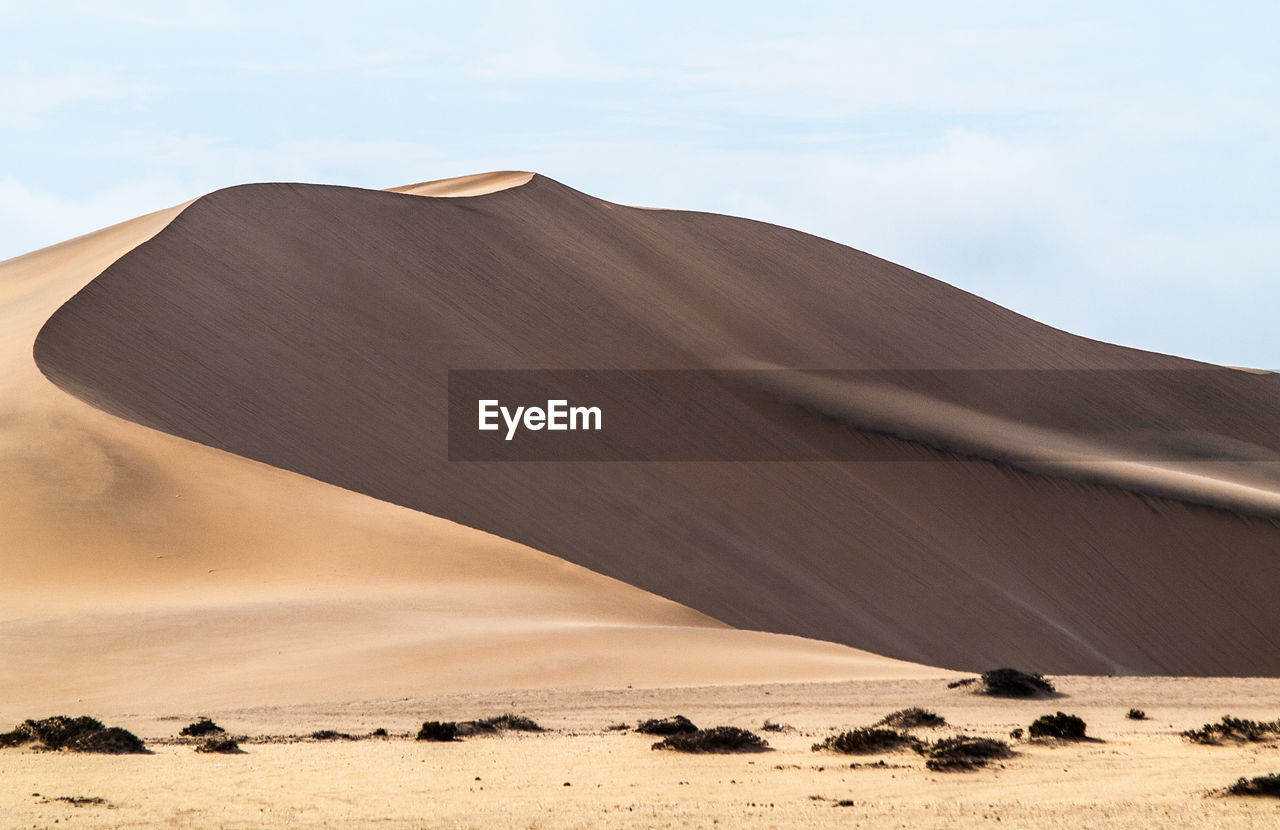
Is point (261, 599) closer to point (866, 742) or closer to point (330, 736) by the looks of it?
point (330, 736)

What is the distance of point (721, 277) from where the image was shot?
3766cm

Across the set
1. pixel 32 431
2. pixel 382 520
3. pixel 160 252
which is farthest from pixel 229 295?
pixel 382 520

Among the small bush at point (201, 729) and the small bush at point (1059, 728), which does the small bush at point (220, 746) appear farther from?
the small bush at point (1059, 728)

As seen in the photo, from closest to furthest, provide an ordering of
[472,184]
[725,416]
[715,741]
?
[715,741] → [725,416] → [472,184]

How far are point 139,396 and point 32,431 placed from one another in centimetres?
285

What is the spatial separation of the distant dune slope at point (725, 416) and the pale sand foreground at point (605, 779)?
402 inches

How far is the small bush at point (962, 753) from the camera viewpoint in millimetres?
9031

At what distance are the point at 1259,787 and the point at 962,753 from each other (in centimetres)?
188

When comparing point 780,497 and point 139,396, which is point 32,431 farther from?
point 780,497

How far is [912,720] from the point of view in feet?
35.5

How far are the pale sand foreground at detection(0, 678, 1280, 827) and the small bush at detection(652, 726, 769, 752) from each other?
137mm

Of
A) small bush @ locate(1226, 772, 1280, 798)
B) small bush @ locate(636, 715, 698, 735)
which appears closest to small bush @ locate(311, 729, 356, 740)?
small bush @ locate(636, 715, 698, 735)

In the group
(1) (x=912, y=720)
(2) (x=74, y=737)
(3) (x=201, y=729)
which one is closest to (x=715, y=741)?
(1) (x=912, y=720)

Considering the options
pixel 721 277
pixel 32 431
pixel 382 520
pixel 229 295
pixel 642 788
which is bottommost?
pixel 642 788
